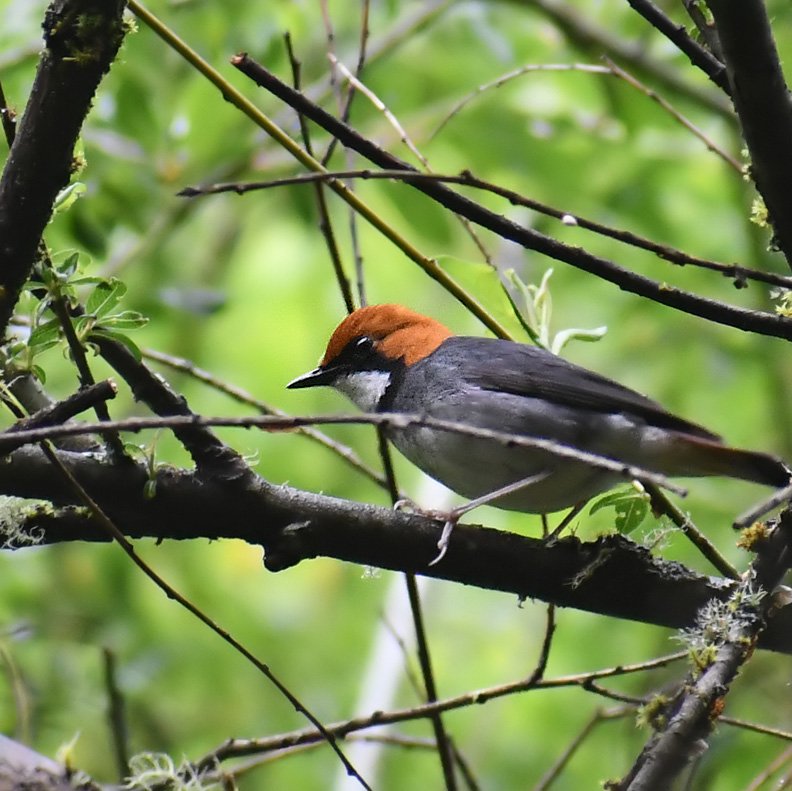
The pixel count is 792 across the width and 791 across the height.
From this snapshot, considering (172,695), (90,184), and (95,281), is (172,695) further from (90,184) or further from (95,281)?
(95,281)

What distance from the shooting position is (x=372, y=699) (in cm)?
508

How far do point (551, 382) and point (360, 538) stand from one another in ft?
4.50

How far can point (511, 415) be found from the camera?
3496mm

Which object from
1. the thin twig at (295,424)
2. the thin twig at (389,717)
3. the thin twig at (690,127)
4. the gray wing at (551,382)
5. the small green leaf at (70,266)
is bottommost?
the thin twig at (389,717)

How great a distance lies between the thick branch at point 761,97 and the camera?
1762 millimetres

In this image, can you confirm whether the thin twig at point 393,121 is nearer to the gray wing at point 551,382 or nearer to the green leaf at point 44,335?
the gray wing at point 551,382

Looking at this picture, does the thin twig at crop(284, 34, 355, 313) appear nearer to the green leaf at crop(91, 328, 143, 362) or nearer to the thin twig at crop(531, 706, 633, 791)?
the green leaf at crop(91, 328, 143, 362)

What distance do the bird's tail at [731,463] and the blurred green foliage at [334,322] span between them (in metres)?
0.75

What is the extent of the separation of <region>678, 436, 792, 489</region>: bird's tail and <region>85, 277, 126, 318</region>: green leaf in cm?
151

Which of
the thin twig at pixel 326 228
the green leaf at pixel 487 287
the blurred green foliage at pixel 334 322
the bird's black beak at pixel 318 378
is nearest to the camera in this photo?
the thin twig at pixel 326 228

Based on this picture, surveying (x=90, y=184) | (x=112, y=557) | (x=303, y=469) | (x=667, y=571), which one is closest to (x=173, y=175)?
(x=90, y=184)

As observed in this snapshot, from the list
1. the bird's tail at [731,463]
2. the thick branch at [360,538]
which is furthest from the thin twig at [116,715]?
the bird's tail at [731,463]

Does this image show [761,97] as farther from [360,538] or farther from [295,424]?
[360,538]

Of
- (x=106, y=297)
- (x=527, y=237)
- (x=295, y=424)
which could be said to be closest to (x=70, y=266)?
(x=106, y=297)
